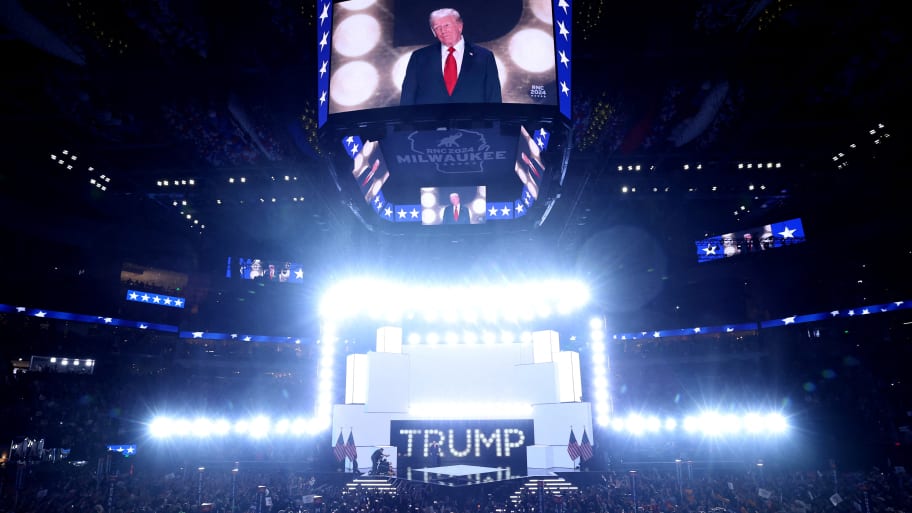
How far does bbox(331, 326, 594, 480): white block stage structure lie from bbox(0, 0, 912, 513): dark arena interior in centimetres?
12

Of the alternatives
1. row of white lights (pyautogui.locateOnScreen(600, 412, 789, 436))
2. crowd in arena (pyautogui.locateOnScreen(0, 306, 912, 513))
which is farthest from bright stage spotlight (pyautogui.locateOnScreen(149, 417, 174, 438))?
row of white lights (pyautogui.locateOnScreen(600, 412, 789, 436))

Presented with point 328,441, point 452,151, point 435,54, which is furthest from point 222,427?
point 435,54

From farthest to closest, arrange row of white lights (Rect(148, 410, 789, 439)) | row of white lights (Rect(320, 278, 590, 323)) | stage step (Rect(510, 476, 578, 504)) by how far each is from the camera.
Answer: row of white lights (Rect(148, 410, 789, 439)) < row of white lights (Rect(320, 278, 590, 323)) < stage step (Rect(510, 476, 578, 504))

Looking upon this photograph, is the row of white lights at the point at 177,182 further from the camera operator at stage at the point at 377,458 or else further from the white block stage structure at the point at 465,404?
the camera operator at stage at the point at 377,458

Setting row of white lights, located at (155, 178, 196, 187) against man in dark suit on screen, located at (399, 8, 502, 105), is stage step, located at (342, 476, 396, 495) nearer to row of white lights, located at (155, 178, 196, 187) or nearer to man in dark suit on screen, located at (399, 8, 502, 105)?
row of white lights, located at (155, 178, 196, 187)

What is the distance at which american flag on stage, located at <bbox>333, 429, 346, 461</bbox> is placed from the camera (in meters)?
20.2

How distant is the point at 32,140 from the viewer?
16750mm

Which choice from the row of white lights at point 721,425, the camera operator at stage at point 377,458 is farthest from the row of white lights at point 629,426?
the camera operator at stage at point 377,458

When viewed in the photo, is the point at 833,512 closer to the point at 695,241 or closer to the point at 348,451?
the point at 348,451

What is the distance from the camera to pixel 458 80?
27.1ft

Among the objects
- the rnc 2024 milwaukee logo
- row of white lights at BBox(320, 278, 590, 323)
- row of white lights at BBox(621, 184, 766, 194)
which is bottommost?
row of white lights at BBox(320, 278, 590, 323)

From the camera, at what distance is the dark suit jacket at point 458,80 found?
326 inches

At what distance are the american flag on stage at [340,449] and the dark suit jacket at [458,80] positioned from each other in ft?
51.6

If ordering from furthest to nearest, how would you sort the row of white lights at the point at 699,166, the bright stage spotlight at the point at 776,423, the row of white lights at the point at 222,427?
the row of white lights at the point at 222,427 < the bright stage spotlight at the point at 776,423 < the row of white lights at the point at 699,166
